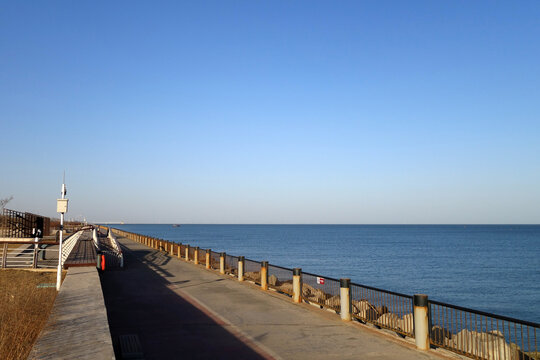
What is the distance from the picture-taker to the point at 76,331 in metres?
7.18

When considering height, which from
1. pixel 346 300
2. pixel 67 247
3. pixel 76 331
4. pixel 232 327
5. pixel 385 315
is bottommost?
pixel 385 315

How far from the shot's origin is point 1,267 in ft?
71.7

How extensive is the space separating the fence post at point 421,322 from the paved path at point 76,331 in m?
6.04

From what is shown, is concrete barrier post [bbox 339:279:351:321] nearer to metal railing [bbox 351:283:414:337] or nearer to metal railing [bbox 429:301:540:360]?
metal railing [bbox 351:283:414:337]

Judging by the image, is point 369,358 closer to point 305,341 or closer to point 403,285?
point 305,341

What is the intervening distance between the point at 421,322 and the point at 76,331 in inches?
259

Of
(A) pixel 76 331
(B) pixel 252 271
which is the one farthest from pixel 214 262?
(A) pixel 76 331

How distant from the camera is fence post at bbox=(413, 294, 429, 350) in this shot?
8.98m

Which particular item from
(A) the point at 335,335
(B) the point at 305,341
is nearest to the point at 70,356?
(B) the point at 305,341

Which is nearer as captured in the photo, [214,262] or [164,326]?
[164,326]

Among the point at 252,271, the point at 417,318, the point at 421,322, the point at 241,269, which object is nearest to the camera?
the point at 421,322

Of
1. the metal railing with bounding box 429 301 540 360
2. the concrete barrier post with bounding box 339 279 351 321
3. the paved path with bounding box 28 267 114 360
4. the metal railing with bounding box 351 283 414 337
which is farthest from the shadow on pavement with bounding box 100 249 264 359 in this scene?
the metal railing with bounding box 429 301 540 360

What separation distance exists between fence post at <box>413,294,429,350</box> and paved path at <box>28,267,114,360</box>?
604 cm

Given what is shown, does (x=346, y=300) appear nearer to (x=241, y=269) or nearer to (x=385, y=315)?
(x=385, y=315)
